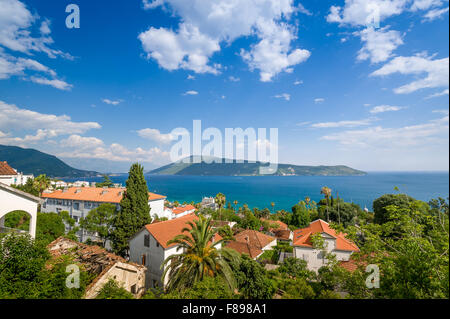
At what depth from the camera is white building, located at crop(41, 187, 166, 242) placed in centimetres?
3041

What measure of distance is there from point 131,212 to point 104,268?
8616mm

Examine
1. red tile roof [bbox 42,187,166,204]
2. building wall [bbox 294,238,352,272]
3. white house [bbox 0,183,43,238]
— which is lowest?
building wall [bbox 294,238,352,272]

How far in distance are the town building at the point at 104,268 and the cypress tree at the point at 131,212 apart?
4.70 metres

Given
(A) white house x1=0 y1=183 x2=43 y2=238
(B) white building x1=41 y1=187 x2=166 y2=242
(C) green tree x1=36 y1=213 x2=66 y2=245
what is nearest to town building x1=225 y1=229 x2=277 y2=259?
(B) white building x1=41 y1=187 x2=166 y2=242

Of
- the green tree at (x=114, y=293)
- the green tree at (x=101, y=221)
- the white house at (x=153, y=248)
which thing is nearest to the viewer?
the green tree at (x=114, y=293)

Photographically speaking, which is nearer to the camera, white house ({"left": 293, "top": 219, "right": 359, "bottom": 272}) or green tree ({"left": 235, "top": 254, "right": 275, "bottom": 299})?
green tree ({"left": 235, "top": 254, "right": 275, "bottom": 299})

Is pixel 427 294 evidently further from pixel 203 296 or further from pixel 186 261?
pixel 186 261

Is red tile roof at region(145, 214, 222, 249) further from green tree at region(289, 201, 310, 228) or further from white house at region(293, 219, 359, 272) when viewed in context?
green tree at region(289, 201, 310, 228)

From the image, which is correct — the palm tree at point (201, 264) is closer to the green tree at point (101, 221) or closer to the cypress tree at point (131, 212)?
the cypress tree at point (131, 212)

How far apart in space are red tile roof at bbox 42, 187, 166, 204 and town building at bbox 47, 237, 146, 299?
15518 millimetres

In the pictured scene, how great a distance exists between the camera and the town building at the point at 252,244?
24.6 meters

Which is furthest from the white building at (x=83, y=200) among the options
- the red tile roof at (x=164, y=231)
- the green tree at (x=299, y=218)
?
the green tree at (x=299, y=218)
